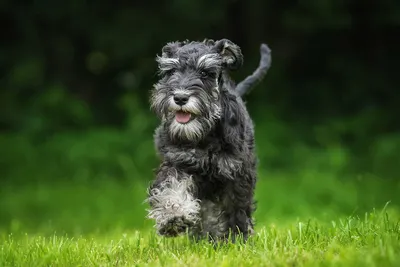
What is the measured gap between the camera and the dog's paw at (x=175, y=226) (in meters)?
5.61

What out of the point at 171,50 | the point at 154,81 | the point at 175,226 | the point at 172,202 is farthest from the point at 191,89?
the point at 154,81

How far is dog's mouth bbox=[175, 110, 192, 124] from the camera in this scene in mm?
5797

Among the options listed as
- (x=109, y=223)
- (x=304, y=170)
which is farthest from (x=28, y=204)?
(x=304, y=170)

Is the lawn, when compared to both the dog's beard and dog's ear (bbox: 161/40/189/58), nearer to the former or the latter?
the dog's beard

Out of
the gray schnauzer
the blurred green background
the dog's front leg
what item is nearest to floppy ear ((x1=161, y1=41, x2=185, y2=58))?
the gray schnauzer

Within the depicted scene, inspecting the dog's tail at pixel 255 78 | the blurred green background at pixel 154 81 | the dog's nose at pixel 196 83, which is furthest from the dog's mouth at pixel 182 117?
the blurred green background at pixel 154 81

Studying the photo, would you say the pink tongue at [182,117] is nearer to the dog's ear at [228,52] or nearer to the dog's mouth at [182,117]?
the dog's mouth at [182,117]

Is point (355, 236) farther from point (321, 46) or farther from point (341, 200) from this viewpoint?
point (321, 46)

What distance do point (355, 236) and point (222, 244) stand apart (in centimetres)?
114

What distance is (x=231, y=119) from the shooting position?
6.21 metres

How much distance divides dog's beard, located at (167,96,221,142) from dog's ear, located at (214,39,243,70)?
0.62 meters

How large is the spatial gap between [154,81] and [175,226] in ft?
43.6

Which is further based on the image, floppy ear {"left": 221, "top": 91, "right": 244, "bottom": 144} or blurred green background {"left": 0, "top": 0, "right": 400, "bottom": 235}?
blurred green background {"left": 0, "top": 0, "right": 400, "bottom": 235}

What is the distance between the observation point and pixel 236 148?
616cm
